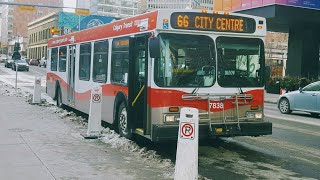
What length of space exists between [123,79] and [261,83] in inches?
119

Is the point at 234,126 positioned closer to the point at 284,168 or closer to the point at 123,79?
the point at 284,168

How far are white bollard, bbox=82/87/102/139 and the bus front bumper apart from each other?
2466mm

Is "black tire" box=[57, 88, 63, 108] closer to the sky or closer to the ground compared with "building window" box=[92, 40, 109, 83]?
closer to the ground

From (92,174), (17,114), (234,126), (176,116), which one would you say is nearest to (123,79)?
(176,116)

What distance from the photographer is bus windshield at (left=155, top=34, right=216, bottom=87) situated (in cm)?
792

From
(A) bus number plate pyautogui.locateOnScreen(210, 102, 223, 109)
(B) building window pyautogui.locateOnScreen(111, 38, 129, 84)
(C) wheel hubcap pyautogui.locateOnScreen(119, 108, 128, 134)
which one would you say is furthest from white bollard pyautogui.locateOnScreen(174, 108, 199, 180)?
(B) building window pyautogui.locateOnScreen(111, 38, 129, 84)

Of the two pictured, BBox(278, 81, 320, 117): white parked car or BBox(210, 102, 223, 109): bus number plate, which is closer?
BBox(210, 102, 223, 109): bus number plate

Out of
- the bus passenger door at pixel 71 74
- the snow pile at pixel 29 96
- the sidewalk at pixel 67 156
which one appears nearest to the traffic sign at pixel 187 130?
the sidewalk at pixel 67 156

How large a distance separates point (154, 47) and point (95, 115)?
119 inches

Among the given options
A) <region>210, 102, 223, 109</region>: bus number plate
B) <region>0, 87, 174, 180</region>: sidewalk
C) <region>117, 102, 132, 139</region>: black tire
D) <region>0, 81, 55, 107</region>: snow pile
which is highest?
<region>210, 102, 223, 109</region>: bus number plate

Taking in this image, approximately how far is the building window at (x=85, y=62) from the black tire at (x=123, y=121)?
2.90 metres

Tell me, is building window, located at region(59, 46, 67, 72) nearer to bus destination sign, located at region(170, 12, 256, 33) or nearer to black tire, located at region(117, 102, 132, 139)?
black tire, located at region(117, 102, 132, 139)

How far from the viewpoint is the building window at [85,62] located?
483 inches

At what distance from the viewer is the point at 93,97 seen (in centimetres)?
995
